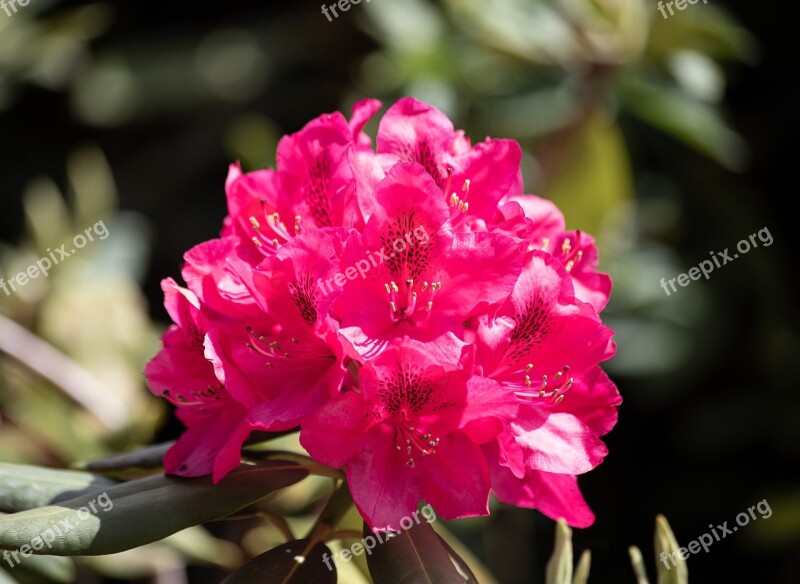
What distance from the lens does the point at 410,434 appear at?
93 cm

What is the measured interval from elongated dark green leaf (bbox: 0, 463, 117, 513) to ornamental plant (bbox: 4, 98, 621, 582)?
3.1 inches

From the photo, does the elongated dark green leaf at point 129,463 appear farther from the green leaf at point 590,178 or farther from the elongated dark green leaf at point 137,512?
the green leaf at point 590,178

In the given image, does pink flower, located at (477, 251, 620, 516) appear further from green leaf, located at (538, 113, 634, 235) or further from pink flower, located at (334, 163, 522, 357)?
green leaf, located at (538, 113, 634, 235)

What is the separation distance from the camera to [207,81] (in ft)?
11.2

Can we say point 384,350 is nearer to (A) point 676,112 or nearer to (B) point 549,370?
(B) point 549,370

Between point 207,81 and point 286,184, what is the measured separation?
2.53m

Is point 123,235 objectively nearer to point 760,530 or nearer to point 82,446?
point 82,446

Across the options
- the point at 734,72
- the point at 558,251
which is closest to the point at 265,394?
the point at 558,251

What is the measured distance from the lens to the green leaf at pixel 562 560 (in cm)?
105

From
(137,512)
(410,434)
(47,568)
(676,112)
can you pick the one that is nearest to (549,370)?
(410,434)

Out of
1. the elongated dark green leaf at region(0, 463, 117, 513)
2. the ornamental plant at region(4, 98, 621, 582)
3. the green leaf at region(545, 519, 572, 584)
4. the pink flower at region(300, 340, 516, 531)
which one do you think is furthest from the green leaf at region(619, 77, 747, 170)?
the elongated dark green leaf at region(0, 463, 117, 513)

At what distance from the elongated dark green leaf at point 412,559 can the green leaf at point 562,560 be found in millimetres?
147

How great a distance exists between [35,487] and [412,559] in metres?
0.42

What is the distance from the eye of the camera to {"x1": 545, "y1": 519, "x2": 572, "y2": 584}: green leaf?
105 cm
